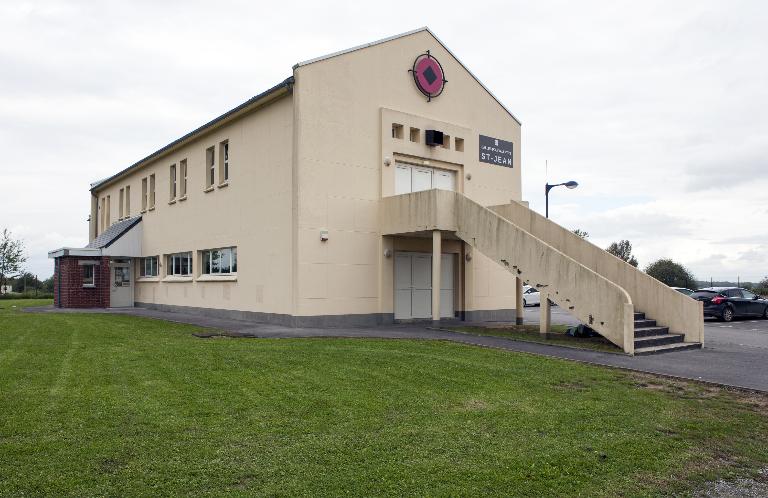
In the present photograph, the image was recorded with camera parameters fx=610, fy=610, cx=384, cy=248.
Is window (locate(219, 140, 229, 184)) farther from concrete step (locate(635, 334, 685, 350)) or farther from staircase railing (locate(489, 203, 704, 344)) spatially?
concrete step (locate(635, 334, 685, 350))

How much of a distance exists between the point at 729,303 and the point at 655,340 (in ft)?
45.7

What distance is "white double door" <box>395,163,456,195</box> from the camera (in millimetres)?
20281

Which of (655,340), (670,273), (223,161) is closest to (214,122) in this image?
(223,161)

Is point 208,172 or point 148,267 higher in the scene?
point 208,172

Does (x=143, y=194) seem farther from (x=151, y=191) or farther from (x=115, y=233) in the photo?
(x=115, y=233)

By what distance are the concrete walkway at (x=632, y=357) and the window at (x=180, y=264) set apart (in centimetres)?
811

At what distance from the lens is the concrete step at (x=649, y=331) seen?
46.7ft

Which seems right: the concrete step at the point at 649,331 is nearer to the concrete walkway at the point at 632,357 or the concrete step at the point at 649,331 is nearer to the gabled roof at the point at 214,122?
the concrete walkway at the point at 632,357

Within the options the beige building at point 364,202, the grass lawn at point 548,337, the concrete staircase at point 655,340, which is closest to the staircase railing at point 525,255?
the beige building at point 364,202

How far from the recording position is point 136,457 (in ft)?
17.3

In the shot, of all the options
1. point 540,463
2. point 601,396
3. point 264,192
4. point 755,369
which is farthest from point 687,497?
point 264,192

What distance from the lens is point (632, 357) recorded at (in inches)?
497

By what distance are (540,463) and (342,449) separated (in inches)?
71.0

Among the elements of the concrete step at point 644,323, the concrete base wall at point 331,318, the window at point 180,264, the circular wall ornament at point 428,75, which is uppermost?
the circular wall ornament at point 428,75
